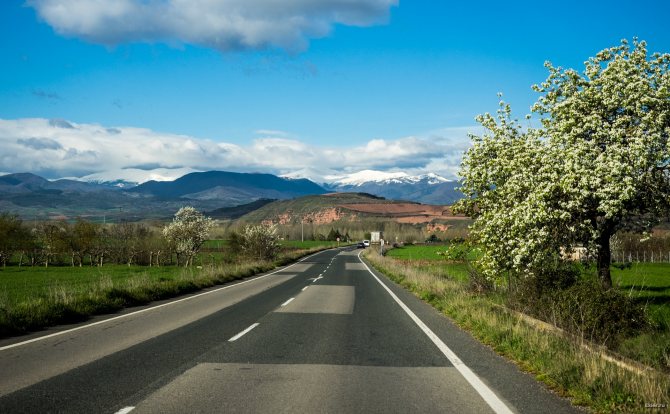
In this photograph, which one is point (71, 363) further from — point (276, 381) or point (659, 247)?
point (659, 247)

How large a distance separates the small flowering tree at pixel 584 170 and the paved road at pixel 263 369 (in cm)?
338

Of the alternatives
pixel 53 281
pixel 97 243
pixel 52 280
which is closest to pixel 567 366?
pixel 53 281

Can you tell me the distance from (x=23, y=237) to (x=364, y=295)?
5848 centimetres

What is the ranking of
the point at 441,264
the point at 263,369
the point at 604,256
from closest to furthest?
1. the point at 263,369
2. the point at 604,256
3. the point at 441,264

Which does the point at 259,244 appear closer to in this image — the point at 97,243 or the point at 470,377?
the point at 97,243

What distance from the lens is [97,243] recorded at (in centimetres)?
6694

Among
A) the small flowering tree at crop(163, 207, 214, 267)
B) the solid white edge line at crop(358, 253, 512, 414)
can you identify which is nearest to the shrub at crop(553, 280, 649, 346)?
the solid white edge line at crop(358, 253, 512, 414)

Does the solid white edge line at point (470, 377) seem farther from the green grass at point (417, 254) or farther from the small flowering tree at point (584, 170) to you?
the green grass at point (417, 254)

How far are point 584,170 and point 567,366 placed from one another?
6.66m

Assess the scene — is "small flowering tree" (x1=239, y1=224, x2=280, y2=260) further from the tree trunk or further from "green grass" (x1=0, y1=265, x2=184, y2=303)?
the tree trunk

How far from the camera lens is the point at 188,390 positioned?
6238 mm

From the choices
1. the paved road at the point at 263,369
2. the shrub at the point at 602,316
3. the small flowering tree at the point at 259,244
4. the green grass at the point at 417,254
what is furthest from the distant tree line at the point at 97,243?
the shrub at the point at 602,316

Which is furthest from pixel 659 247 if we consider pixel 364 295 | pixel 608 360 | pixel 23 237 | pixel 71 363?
pixel 23 237

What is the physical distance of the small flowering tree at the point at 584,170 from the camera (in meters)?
12.2
